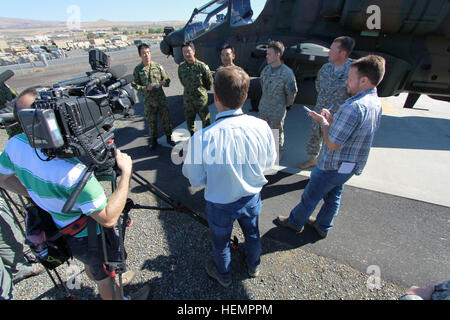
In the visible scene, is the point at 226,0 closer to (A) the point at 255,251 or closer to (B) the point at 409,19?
(B) the point at 409,19

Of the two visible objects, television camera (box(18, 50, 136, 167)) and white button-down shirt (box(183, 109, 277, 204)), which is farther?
white button-down shirt (box(183, 109, 277, 204))

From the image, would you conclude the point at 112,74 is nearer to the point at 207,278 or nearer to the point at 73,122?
the point at 73,122

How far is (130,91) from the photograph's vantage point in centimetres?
194

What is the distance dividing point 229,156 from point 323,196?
1392mm

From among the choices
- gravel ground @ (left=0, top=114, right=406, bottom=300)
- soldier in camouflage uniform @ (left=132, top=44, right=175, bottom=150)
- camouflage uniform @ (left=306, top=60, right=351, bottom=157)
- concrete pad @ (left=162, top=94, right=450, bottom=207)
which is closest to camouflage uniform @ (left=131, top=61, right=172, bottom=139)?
soldier in camouflage uniform @ (left=132, top=44, right=175, bottom=150)

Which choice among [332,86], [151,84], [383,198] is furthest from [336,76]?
[151,84]

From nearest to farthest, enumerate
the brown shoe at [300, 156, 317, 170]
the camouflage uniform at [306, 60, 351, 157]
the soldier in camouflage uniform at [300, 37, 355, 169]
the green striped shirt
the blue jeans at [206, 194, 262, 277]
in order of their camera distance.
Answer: the green striped shirt < the blue jeans at [206, 194, 262, 277] < the soldier in camouflage uniform at [300, 37, 355, 169] < the camouflage uniform at [306, 60, 351, 157] < the brown shoe at [300, 156, 317, 170]

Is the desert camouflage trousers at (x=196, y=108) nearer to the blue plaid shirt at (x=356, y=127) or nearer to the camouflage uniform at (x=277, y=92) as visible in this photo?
the camouflage uniform at (x=277, y=92)

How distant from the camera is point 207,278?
86.1 inches

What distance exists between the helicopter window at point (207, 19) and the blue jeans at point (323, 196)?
17.3ft

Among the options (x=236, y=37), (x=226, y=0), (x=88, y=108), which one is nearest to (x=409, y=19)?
(x=236, y=37)

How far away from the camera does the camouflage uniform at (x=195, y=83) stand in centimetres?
406

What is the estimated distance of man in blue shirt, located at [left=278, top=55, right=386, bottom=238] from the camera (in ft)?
6.09

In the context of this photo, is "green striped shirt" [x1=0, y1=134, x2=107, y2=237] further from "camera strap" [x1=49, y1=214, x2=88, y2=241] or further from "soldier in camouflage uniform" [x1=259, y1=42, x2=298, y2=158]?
"soldier in camouflage uniform" [x1=259, y1=42, x2=298, y2=158]
